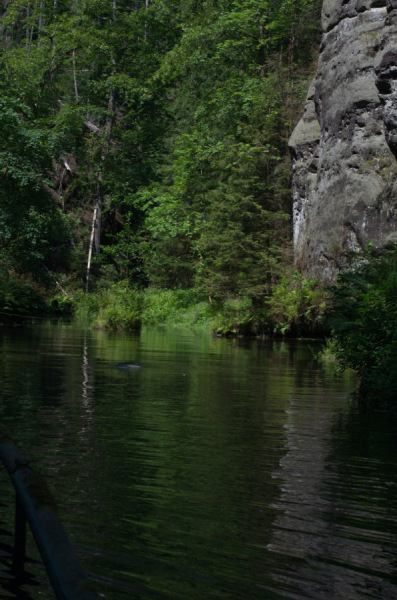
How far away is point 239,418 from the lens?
902cm

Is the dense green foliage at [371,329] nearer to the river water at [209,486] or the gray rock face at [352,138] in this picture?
the river water at [209,486]

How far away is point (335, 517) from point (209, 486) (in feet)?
3.50

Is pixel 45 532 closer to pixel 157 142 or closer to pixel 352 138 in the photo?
pixel 352 138

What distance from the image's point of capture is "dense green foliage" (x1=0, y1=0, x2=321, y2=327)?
3456 cm

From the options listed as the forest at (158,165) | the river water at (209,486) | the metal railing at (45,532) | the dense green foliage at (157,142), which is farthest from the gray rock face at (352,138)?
the metal railing at (45,532)

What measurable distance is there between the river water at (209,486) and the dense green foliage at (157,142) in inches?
849

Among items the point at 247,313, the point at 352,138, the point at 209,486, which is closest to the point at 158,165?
the point at 247,313

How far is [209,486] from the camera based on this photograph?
5.56m

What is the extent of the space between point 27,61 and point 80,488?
147 feet

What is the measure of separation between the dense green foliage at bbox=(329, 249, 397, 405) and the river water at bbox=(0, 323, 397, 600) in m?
0.59

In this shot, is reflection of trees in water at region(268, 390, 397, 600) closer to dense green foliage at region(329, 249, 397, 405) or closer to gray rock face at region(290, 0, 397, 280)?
dense green foliage at region(329, 249, 397, 405)

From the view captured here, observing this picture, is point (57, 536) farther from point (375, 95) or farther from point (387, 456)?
point (375, 95)

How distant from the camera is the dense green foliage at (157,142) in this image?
3456 centimetres

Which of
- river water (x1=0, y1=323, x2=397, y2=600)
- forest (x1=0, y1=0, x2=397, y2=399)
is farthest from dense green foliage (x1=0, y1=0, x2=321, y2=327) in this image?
river water (x1=0, y1=323, x2=397, y2=600)
